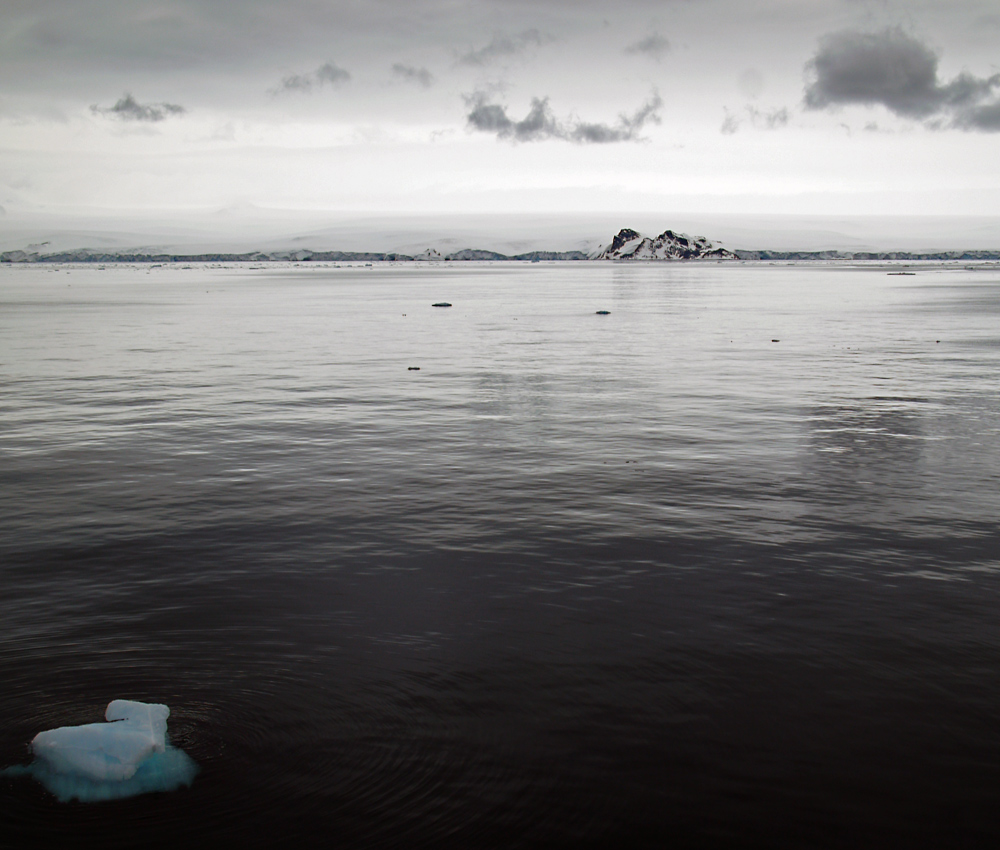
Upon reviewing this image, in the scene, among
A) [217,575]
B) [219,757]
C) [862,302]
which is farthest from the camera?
[862,302]

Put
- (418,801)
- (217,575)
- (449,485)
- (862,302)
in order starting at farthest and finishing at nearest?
(862,302) < (449,485) < (217,575) < (418,801)

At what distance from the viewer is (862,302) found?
3986 inches

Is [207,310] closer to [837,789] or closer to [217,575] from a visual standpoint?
[217,575]

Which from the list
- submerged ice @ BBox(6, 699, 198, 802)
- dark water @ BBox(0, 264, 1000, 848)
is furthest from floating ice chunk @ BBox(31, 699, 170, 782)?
dark water @ BBox(0, 264, 1000, 848)

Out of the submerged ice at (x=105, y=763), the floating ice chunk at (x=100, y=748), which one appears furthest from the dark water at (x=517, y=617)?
the floating ice chunk at (x=100, y=748)

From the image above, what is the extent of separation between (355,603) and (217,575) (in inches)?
114

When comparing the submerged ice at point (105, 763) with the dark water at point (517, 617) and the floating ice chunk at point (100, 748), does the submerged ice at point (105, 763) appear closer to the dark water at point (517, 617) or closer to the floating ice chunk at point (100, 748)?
the floating ice chunk at point (100, 748)

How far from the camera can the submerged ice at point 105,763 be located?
31.0 feet

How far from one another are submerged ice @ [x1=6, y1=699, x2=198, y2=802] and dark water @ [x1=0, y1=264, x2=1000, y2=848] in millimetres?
221

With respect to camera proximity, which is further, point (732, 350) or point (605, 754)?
point (732, 350)

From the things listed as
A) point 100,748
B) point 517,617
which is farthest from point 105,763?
point 517,617

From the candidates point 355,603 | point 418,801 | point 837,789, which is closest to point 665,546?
point 355,603

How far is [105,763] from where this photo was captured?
9453mm

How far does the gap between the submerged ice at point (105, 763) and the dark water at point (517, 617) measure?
0.22 meters
